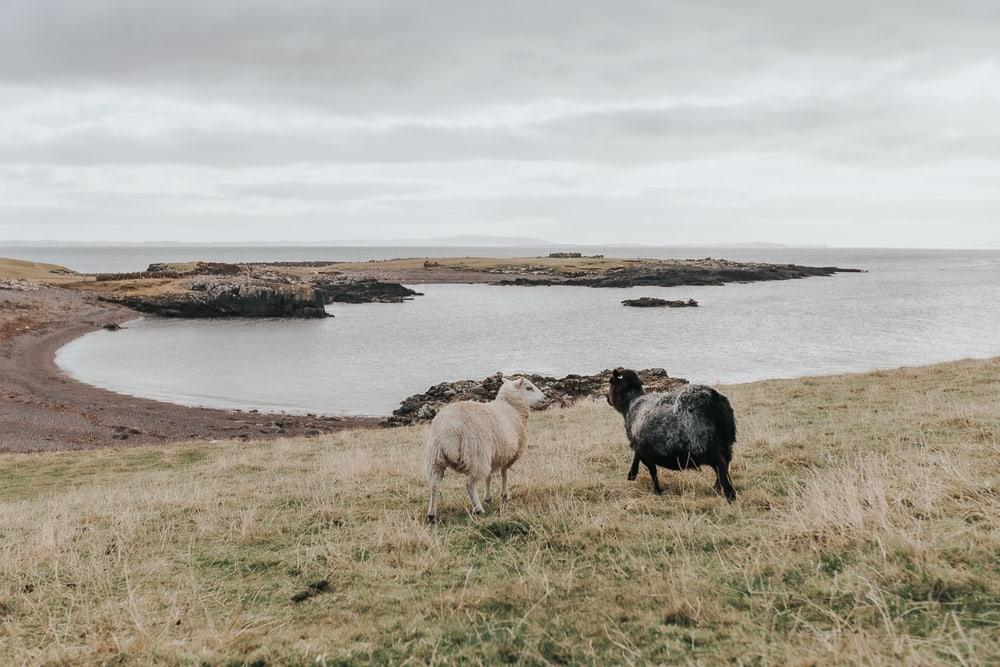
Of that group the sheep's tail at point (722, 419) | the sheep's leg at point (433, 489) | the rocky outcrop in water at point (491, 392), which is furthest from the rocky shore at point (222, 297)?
the sheep's tail at point (722, 419)

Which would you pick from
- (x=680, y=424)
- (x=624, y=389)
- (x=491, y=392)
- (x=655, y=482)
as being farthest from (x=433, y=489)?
(x=491, y=392)

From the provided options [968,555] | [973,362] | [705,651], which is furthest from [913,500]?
[973,362]

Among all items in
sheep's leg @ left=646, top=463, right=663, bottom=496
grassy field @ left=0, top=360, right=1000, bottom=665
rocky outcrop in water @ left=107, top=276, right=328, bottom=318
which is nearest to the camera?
grassy field @ left=0, top=360, right=1000, bottom=665

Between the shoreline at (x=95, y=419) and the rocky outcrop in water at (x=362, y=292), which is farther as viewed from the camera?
the rocky outcrop in water at (x=362, y=292)

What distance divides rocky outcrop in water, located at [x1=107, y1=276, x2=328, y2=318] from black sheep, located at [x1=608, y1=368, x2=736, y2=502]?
7827cm

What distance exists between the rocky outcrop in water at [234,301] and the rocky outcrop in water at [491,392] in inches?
2066

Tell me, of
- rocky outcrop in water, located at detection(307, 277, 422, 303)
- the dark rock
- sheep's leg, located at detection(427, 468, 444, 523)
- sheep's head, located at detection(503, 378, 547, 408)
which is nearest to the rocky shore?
rocky outcrop in water, located at detection(307, 277, 422, 303)

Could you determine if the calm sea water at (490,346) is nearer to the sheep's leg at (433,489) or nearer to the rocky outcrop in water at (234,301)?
the rocky outcrop in water at (234,301)

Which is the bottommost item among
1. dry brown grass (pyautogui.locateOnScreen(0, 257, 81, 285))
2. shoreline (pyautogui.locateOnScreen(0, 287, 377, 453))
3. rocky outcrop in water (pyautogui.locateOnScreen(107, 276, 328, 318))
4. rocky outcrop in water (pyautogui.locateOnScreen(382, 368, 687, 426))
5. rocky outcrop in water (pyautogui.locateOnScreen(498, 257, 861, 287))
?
shoreline (pyautogui.locateOnScreen(0, 287, 377, 453))

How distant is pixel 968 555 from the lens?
5.23 m

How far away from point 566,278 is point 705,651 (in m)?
142

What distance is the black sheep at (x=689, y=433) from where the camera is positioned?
27.6 ft

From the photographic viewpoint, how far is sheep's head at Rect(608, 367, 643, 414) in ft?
34.3

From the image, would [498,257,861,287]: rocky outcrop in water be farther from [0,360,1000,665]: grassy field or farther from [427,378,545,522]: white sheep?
[427,378,545,522]: white sheep
